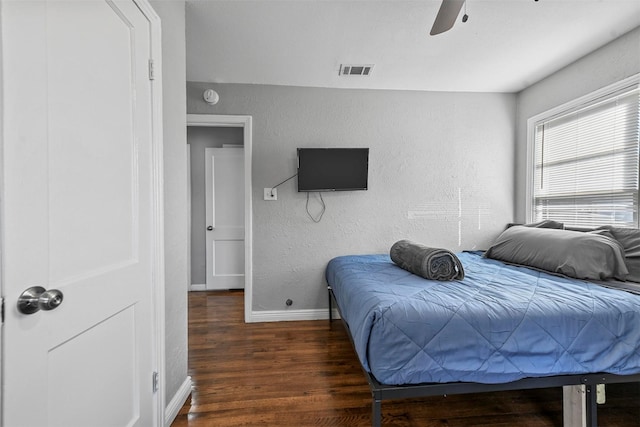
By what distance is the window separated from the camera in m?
2.16

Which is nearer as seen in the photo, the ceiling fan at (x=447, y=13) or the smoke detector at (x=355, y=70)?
the ceiling fan at (x=447, y=13)

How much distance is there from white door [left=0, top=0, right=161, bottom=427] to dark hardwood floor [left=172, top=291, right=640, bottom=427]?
0.52m

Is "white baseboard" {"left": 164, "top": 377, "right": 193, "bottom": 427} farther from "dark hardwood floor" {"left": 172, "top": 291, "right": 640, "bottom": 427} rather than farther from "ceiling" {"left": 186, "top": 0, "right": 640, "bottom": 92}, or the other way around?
"ceiling" {"left": 186, "top": 0, "right": 640, "bottom": 92}

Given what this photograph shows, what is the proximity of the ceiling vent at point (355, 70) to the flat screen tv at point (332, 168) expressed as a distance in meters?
0.67

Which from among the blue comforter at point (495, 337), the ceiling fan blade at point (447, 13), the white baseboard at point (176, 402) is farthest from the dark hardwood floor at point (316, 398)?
the ceiling fan blade at point (447, 13)

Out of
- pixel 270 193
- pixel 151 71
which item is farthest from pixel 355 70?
pixel 151 71

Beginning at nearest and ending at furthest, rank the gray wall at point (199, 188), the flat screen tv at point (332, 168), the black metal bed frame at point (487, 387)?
the black metal bed frame at point (487, 387), the flat screen tv at point (332, 168), the gray wall at point (199, 188)

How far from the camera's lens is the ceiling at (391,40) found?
1.86 metres

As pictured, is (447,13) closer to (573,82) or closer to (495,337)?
(495,337)

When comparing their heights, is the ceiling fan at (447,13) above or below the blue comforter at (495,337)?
above

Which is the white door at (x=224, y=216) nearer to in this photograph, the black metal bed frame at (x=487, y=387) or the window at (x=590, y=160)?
the black metal bed frame at (x=487, y=387)

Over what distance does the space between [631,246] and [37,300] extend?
9.99ft

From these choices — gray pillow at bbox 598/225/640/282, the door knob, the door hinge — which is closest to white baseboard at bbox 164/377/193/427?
the door knob

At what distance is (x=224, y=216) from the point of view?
4070 mm
